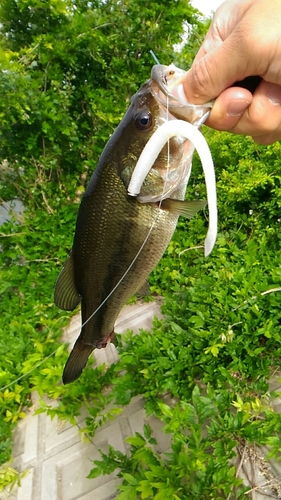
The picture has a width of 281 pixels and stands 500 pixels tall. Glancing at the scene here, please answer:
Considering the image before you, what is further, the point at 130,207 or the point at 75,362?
the point at 75,362

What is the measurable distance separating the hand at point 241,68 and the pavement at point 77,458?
1.75 meters

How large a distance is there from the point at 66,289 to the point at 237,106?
1046 mm

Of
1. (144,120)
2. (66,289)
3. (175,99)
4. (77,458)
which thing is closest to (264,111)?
(175,99)

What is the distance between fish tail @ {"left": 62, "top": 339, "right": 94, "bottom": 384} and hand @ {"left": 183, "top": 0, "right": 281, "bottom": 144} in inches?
46.4

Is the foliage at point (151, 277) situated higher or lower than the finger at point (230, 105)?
lower

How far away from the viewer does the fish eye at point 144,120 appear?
1.34m

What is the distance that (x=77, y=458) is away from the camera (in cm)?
260

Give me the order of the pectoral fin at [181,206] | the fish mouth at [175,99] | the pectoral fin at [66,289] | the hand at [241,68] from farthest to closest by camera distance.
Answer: the pectoral fin at [66,289] → the pectoral fin at [181,206] → the fish mouth at [175,99] → the hand at [241,68]

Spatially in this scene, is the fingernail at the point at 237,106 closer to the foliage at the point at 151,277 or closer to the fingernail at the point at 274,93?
the fingernail at the point at 274,93

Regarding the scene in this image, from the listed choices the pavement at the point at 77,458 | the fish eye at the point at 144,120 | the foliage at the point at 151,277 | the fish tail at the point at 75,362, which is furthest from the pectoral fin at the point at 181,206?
the pavement at the point at 77,458

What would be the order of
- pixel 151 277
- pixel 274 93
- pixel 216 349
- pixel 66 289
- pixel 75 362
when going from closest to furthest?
pixel 274 93
pixel 66 289
pixel 75 362
pixel 216 349
pixel 151 277

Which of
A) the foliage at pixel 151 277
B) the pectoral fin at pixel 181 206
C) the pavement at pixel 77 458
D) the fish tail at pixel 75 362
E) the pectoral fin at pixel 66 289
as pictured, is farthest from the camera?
the pavement at pixel 77 458

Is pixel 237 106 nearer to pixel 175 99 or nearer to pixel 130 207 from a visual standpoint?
pixel 175 99

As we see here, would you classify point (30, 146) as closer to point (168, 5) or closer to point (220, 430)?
point (168, 5)
